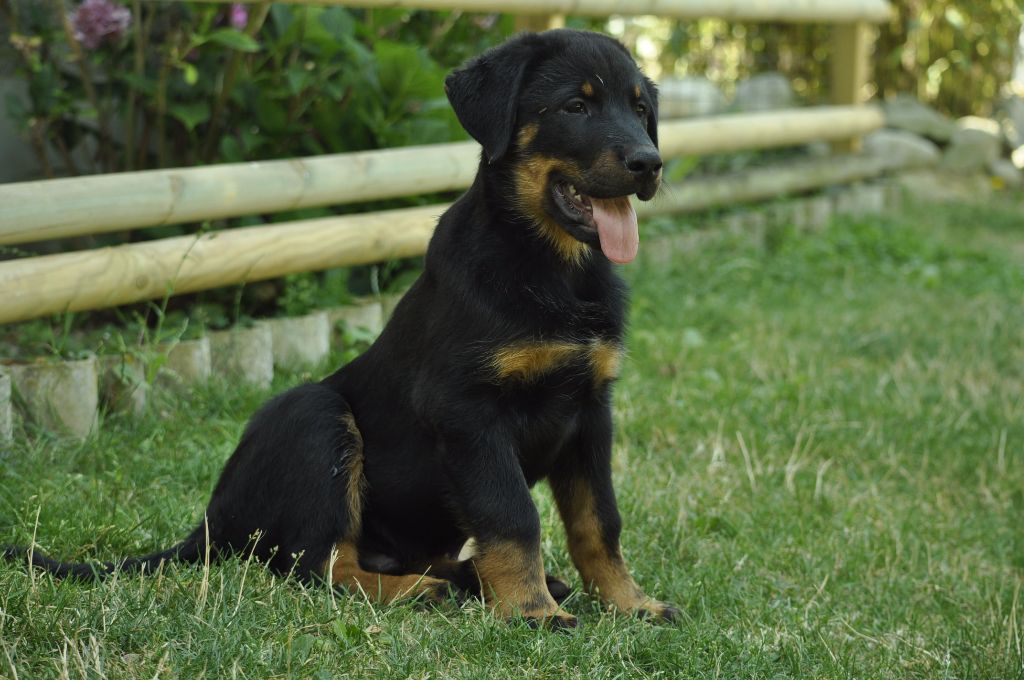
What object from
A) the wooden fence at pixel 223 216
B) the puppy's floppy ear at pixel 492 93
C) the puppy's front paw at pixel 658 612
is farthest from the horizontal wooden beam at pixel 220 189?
the puppy's front paw at pixel 658 612

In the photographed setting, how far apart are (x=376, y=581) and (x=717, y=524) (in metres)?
1.35

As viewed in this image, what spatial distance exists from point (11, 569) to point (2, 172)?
10.3 ft

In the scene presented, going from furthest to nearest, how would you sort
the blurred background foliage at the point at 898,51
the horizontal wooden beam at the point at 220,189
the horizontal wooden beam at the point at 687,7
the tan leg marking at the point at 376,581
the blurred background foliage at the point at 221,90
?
1. the blurred background foliage at the point at 898,51
2. the horizontal wooden beam at the point at 687,7
3. the blurred background foliage at the point at 221,90
4. the horizontal wooden beam at the point at 220,189
5. the tan leg marking at the point at 376,581

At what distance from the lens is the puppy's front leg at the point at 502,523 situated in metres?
3.16

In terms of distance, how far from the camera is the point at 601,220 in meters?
3.34

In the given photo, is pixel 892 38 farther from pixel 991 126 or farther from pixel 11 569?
pixel 11 569

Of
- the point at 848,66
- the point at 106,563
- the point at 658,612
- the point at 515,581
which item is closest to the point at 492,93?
the point at 515,581

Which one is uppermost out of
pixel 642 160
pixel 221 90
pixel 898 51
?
pixel 642 160

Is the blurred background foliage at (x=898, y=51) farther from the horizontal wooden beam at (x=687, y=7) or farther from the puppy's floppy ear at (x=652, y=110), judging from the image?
the puppy's floppy ear at (x=652, y=110)

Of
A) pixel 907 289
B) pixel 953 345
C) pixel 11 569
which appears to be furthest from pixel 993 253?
pixel 11 569

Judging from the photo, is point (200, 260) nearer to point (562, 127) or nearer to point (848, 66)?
point (562, 127)

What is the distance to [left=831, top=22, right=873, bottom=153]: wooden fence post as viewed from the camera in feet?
32.7

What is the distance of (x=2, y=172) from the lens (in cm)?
572

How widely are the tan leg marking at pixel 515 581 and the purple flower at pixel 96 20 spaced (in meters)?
3.19
